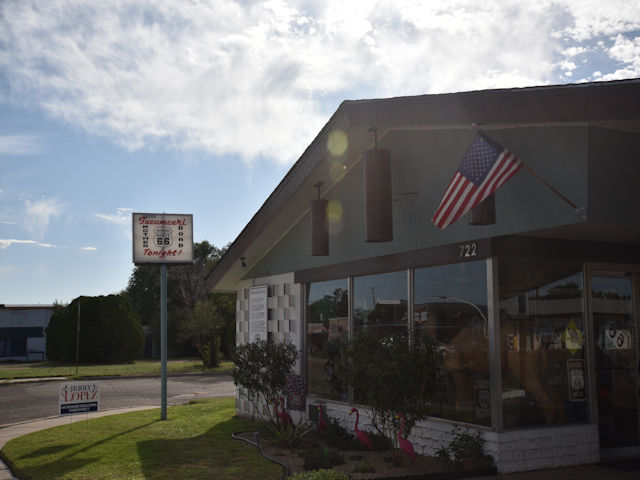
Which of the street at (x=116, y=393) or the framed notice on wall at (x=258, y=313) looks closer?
the framed notice on wall at (x=258, y=313)

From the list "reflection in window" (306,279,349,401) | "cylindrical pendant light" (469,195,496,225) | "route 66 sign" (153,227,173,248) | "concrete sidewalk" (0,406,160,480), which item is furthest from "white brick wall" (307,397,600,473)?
"route 66 sign" (153,227,173,248)

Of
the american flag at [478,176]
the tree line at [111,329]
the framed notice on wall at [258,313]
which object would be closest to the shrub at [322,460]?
the american flag at [478,176]

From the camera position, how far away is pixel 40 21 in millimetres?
9727

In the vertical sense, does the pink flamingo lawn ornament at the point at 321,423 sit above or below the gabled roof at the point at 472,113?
below

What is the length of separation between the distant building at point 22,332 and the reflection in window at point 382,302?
41940 millimetres

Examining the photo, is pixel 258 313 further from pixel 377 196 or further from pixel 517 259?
pixel 517 259

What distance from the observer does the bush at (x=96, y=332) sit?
115ft

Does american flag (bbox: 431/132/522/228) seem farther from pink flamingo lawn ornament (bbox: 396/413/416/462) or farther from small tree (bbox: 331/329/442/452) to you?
pink flamingo lawn ornament (bbox: 396/413/416/462)

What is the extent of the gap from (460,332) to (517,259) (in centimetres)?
119

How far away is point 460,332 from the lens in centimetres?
819

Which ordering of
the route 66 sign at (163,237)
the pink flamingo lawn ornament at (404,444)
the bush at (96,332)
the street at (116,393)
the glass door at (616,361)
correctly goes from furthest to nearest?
the bush at (96,332), the street at (116,393), the route 66 sign at (163,237), the glass door at (616,361), the pink flamingo lawn ornament at (404,444)

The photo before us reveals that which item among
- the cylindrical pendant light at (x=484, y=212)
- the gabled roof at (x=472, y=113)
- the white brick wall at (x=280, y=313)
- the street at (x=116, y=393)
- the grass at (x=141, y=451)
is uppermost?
the gabled roof at (x=472, y=113)

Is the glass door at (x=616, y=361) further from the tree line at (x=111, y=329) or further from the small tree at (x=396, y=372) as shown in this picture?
the tree line at (x=111, y=329)

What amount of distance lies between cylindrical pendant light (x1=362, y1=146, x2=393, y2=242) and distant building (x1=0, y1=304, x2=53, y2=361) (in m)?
44.0
